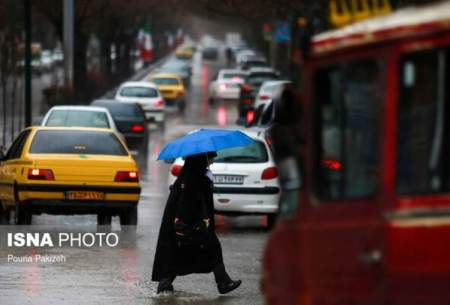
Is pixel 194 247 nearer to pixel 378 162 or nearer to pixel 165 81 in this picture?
pixel 378 162

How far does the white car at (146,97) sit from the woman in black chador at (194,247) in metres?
34.1

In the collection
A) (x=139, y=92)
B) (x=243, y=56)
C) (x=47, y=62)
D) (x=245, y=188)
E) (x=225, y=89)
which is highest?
(x=245, y=188)

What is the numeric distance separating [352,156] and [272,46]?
288ft

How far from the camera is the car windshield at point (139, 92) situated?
4969cm

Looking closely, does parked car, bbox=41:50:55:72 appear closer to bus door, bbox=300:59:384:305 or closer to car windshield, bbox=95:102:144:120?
car windshield, bbox=95:102:144:120

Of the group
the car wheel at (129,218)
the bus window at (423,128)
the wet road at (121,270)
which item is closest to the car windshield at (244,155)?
the wet road at (121,270)

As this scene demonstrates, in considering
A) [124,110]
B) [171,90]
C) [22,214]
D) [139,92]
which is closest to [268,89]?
[139,92]

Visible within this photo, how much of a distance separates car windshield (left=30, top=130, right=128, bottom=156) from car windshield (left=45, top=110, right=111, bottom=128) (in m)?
7.48

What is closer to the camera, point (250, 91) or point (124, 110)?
point (124, 110)

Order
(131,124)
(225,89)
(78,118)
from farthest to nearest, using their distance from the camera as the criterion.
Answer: (225,89)
(131,124)
(78,118)

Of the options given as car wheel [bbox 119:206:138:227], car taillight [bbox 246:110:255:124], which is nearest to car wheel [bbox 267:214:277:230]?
car wheel [bbox 119:206:138:227]

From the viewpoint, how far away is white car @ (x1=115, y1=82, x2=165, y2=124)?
4897 centimetres

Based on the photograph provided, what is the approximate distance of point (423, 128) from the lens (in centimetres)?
654

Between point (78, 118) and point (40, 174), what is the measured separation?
29.9ft
